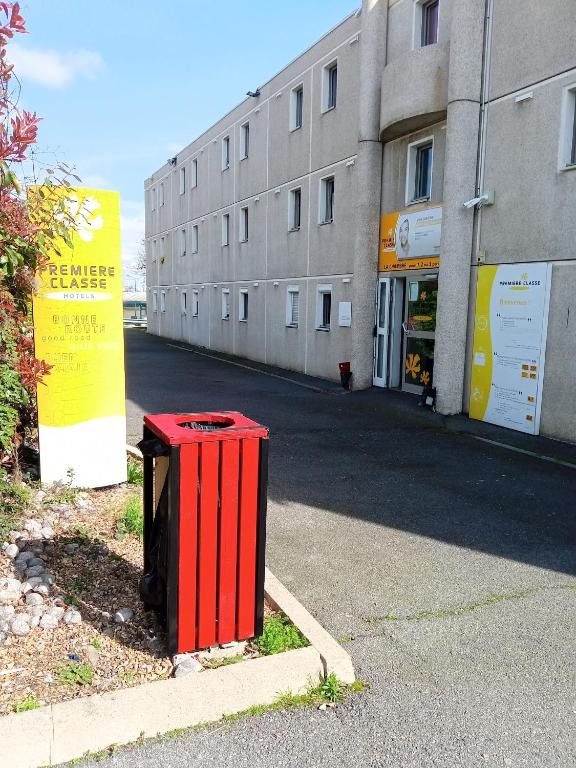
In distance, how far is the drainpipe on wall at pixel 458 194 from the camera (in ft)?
33.2

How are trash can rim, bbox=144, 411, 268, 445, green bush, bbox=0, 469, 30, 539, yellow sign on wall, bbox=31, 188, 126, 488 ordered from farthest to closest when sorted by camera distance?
1. yellow sign on wall, bbox=31, 188, 126, 488
2. green bush, bbox=0, 469, 30, 539
3. trash can rim, bbox=144, 411, 268, 445

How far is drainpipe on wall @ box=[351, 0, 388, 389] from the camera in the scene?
12898mm

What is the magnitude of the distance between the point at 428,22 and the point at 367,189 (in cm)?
336

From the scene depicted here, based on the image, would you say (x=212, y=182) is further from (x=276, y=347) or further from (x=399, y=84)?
(x=399, y=84)

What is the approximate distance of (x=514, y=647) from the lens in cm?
358

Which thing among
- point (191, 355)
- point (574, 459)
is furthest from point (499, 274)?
point (191, 355)

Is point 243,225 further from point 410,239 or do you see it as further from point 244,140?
point 410,239

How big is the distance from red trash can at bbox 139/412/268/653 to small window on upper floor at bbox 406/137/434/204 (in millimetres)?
10327

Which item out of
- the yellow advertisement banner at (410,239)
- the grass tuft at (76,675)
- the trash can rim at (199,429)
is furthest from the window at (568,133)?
the grass tuft at (76,675)

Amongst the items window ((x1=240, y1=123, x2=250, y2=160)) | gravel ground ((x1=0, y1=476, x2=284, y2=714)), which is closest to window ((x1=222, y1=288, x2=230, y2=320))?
window ((x1=240, y1=123, x2=250, y2=160))

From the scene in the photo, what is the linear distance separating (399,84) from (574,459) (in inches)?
310

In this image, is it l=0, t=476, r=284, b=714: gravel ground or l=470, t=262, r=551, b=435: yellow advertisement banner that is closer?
l=0, t=476, r=284, b=714: gravel ground

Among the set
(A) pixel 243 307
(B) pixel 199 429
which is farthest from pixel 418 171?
(B) pixel 199 429

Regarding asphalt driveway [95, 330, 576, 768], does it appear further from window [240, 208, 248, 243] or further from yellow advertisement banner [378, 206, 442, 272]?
window [240, 208, 248, 243]
